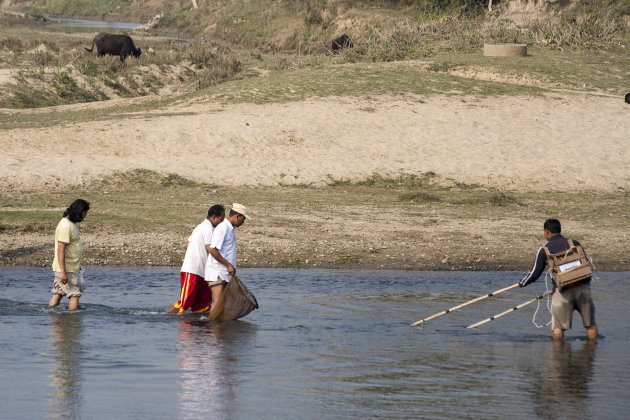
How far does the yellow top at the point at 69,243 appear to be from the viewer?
36.3 ft

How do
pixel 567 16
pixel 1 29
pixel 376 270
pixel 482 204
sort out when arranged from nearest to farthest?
pixel 376 270 < pixel 482 204 < pixel 567 16 < pixel 1 29

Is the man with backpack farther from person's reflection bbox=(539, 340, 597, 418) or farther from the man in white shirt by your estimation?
the man in white shirt

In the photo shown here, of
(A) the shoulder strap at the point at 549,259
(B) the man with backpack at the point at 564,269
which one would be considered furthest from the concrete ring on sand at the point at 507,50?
(A) the shoulder strap at the point at 549,259

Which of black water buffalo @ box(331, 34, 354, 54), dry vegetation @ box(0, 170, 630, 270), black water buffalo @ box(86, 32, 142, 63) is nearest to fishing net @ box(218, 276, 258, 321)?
dry vegetation @ box(0, 170, 630, 270)

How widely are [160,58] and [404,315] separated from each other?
3124cm

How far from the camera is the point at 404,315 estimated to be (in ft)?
40.0

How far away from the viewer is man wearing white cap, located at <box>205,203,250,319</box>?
423 inches

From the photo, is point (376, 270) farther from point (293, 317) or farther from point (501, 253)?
point (293, 317)

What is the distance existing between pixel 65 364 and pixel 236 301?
2.44 meters

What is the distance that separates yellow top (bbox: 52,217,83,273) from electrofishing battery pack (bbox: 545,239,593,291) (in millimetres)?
5459

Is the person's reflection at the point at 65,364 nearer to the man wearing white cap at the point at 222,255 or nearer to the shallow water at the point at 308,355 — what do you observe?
the shallow water at the point at 308,355

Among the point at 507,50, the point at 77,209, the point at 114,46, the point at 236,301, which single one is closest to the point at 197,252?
the point at 236,301

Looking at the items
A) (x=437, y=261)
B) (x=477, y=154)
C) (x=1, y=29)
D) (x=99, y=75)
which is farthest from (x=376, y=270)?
(x=1, y=29)

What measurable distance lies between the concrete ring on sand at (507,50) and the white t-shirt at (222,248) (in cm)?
2365
